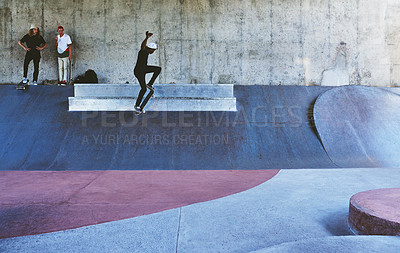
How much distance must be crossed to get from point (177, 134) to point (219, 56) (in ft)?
16.5

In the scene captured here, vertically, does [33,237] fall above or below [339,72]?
below

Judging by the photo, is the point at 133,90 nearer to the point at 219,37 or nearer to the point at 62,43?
the point at 62,43

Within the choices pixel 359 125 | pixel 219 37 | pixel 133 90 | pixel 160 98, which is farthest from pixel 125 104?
pixel 359 125

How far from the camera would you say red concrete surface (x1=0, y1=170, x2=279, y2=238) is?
3141 mm

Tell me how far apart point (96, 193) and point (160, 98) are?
4543mm

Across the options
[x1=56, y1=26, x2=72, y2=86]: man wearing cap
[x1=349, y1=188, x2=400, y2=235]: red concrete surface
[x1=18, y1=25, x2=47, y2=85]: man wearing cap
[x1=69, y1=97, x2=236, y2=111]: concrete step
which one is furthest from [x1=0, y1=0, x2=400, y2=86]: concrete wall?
[x1=349, y1=188, x2=400, y2=235]: red concrete surface

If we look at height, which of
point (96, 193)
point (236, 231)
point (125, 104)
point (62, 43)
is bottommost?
point (96, 193)

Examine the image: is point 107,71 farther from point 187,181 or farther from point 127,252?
point 127,252

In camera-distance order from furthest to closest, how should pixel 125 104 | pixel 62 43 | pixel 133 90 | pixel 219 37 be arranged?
pixel 219 37 → pixel 62 43 → pixel 133 90 → pixel 125 104

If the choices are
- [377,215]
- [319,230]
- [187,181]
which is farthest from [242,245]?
[187,181]

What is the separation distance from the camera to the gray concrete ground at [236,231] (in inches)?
85.5

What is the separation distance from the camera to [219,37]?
1162 cm

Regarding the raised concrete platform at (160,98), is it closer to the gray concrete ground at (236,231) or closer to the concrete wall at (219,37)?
the concrete wall at (219,37)

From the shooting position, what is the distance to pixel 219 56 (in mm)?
11641
